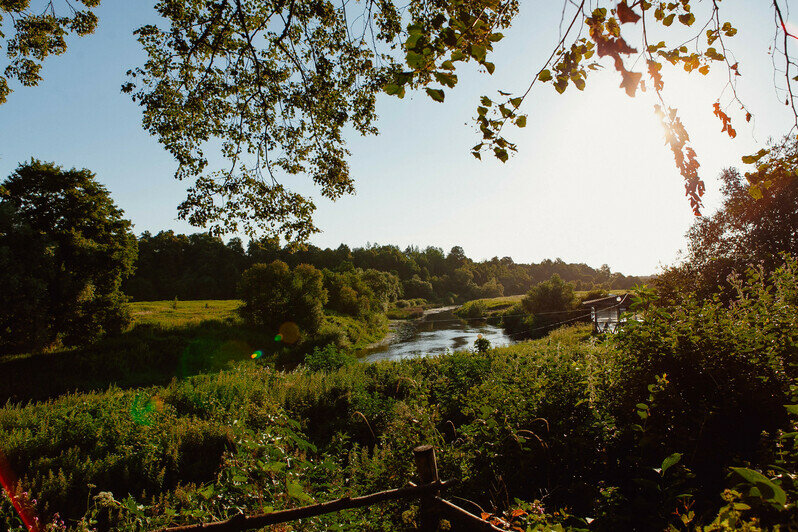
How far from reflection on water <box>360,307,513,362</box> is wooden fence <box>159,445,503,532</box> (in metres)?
19.0

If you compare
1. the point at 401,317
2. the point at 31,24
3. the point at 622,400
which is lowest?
the point at 401,317

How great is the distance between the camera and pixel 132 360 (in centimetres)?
1861

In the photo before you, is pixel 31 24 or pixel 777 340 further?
pixel 31 24

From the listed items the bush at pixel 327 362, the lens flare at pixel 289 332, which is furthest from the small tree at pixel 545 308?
the bush at pixel 327 362

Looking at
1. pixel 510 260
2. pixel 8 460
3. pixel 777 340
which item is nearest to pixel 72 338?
pixel 8 460

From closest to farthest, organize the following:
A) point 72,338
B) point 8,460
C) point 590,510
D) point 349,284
→ point 590,510 → point 8,460 → point 72,338 → point 349,284

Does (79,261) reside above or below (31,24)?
below

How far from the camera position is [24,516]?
3389mm

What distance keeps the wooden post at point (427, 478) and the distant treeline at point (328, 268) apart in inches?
208

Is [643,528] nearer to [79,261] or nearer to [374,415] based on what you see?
[374,415]

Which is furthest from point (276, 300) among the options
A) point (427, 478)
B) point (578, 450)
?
point (427, 478)

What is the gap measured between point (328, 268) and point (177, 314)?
41.3 m

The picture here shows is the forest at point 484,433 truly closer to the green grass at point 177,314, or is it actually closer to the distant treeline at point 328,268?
the distant treeline at point 328,268

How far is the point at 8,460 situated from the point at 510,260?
450 ft
